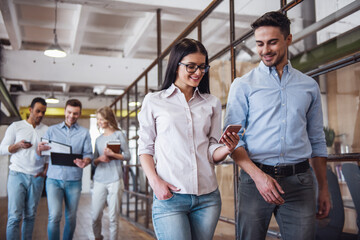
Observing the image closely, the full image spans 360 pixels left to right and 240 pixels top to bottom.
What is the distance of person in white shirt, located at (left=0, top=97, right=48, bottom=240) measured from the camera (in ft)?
10.7

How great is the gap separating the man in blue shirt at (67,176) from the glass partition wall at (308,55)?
1264mm

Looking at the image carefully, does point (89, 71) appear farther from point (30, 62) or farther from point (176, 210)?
point (176, 210)

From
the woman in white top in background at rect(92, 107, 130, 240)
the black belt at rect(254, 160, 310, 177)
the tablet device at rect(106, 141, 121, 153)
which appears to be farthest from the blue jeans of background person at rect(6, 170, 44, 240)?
the black belt at rect(254, 160, 310, 177)

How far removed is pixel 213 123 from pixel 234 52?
1405 mm

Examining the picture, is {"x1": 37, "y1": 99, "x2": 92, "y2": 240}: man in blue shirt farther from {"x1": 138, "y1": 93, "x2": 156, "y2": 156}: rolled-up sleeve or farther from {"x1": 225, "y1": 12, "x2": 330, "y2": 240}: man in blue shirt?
{"x1": 225, "y1": 12, "x2": 330, "y2": 240}: man in blue shirt

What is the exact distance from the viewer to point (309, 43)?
11.7ft

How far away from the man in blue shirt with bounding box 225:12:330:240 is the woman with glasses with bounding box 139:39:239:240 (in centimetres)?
13

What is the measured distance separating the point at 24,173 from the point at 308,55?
2.66 metres

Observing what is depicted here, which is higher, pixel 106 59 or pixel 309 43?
pixel 106 59

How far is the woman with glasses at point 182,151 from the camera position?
145cm

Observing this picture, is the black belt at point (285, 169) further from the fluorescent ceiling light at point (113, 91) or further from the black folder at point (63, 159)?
the fluorescent ceiling light at point (113, 91)

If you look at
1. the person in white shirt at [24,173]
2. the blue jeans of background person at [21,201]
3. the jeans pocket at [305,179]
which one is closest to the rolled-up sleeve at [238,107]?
the jeans pocket at [305,179]

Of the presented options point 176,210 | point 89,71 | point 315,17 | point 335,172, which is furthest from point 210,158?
point 89,71

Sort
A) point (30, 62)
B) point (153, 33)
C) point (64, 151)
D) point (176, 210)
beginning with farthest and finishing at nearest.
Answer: point (153, 33)
point (30, 62)
point (64, 151)
point (176, 210)
